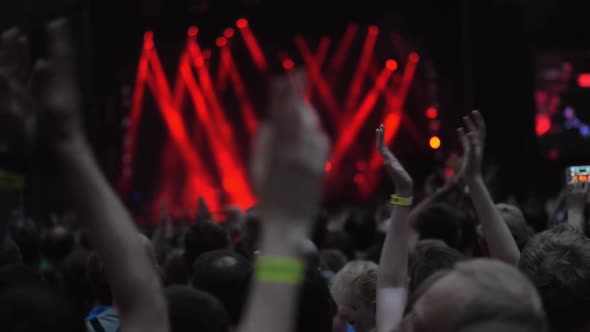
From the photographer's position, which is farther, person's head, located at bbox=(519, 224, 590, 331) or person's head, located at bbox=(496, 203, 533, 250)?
person's head, located at bbox=(496, 203, 533, 250)

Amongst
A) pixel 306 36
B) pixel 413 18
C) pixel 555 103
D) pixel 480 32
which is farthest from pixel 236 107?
pixel 555 103

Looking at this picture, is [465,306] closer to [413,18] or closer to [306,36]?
[413,18]

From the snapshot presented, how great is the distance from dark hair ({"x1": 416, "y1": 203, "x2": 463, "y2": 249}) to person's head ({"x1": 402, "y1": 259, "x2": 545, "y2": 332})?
249 cm

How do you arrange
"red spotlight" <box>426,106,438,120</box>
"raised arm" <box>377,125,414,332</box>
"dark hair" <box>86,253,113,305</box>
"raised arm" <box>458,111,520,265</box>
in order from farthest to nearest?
"red spotlight" <box>426,106,438,120</box>
"dark hair" <box>86,253,113,305</box>
"raised arm" <box>458,111,520,265</box>
"raised arm" <box>377,125,414,332</box>

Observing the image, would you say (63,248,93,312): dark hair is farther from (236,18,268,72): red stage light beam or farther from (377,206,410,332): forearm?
(236,18,268,72): red stage light beam

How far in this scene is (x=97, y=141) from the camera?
15289 millimetres

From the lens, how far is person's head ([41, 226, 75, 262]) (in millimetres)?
6207

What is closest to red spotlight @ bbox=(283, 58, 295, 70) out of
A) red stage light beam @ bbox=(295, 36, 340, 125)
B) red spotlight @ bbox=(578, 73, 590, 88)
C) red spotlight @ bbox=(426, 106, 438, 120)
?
red stage light beam @ bbox=(295, 36, 340, 125)

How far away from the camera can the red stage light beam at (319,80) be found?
17391 millimetres

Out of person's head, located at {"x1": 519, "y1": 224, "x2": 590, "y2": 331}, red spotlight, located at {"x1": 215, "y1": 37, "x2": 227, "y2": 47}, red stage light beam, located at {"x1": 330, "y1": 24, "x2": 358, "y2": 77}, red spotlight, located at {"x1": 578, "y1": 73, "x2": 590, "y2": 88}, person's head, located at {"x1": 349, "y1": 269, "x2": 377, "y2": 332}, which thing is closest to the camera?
person's head, located at {"x1": 519, "y1": 224, "x2": 590, "y2": 331}

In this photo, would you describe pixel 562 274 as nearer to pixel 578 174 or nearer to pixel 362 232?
pixel 578 174

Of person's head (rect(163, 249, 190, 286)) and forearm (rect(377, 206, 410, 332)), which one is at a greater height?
forearm (rect(377, 206, 410, 332))

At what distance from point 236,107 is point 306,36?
2646 millimetres

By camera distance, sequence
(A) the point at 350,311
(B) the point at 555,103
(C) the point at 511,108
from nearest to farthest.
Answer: (A) the point at 350,311
(B) the point at 555,103
(C) the point at 511,108
